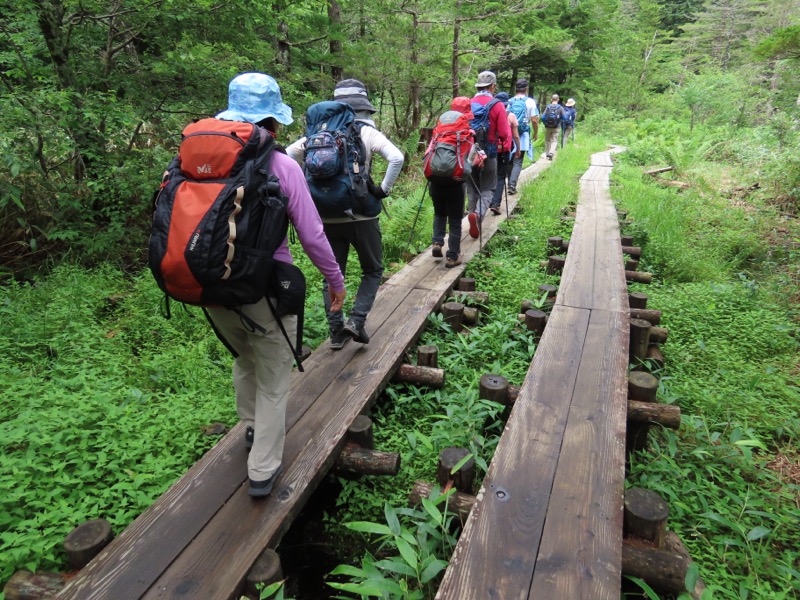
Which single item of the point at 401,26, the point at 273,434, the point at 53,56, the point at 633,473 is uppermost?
the point at 401,26

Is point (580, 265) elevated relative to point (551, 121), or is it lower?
lower

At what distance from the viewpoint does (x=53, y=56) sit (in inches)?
214

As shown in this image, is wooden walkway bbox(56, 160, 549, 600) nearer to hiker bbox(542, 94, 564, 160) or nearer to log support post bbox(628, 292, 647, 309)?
log support post bbox(628, 292, 647, 309)

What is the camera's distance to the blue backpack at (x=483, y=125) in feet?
21.1

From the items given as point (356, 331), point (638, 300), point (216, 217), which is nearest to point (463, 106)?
point (638, 300)

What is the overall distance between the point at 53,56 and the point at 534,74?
3038cm

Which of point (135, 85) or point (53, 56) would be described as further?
point (135, 85)

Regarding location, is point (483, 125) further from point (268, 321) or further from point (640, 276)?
point (268, 321)

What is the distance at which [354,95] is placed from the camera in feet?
11.5

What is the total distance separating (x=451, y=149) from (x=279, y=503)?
3942 millimetres

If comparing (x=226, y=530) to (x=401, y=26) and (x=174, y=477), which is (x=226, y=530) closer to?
(x=174, y=477)

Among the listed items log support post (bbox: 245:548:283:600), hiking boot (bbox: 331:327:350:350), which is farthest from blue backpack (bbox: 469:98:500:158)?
log support post (bbox: 245:548:283:600)

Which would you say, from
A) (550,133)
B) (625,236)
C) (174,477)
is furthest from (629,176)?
(174,477)

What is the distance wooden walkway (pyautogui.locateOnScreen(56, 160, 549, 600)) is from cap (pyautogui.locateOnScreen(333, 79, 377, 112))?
198cm
